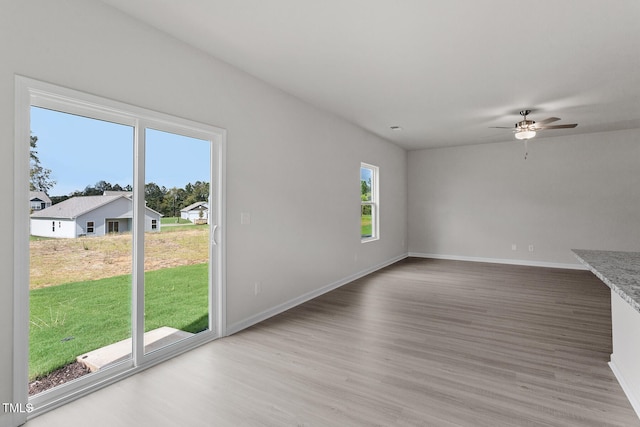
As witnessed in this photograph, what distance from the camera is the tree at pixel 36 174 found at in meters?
1.97

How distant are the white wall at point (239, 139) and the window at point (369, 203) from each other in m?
0.22

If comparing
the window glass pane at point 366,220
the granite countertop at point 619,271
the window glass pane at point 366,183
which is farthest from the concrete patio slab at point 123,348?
the window glass pane at point 366,183

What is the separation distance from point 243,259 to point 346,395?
1.70m

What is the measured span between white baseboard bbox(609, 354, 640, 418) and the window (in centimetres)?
379

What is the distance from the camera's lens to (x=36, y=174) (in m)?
1.99

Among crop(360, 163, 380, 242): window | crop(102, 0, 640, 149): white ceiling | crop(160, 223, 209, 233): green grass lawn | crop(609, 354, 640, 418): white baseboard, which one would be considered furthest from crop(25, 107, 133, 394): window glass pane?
crop(360, 163, 380, 242): window

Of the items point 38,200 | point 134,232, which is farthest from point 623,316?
point 38,200

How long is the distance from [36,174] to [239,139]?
65.7 inches

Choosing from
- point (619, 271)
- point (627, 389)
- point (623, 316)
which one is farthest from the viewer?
point (623, 316)

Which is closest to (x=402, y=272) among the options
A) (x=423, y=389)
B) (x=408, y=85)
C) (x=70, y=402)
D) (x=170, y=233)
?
(x=408, y=85)

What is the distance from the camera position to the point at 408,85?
368 centimetres

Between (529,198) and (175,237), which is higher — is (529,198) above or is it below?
above

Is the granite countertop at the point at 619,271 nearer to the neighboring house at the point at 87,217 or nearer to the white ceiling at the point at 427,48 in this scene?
the white ceiling at the point at 427,48

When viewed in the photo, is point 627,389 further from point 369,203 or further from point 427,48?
point 369,203
